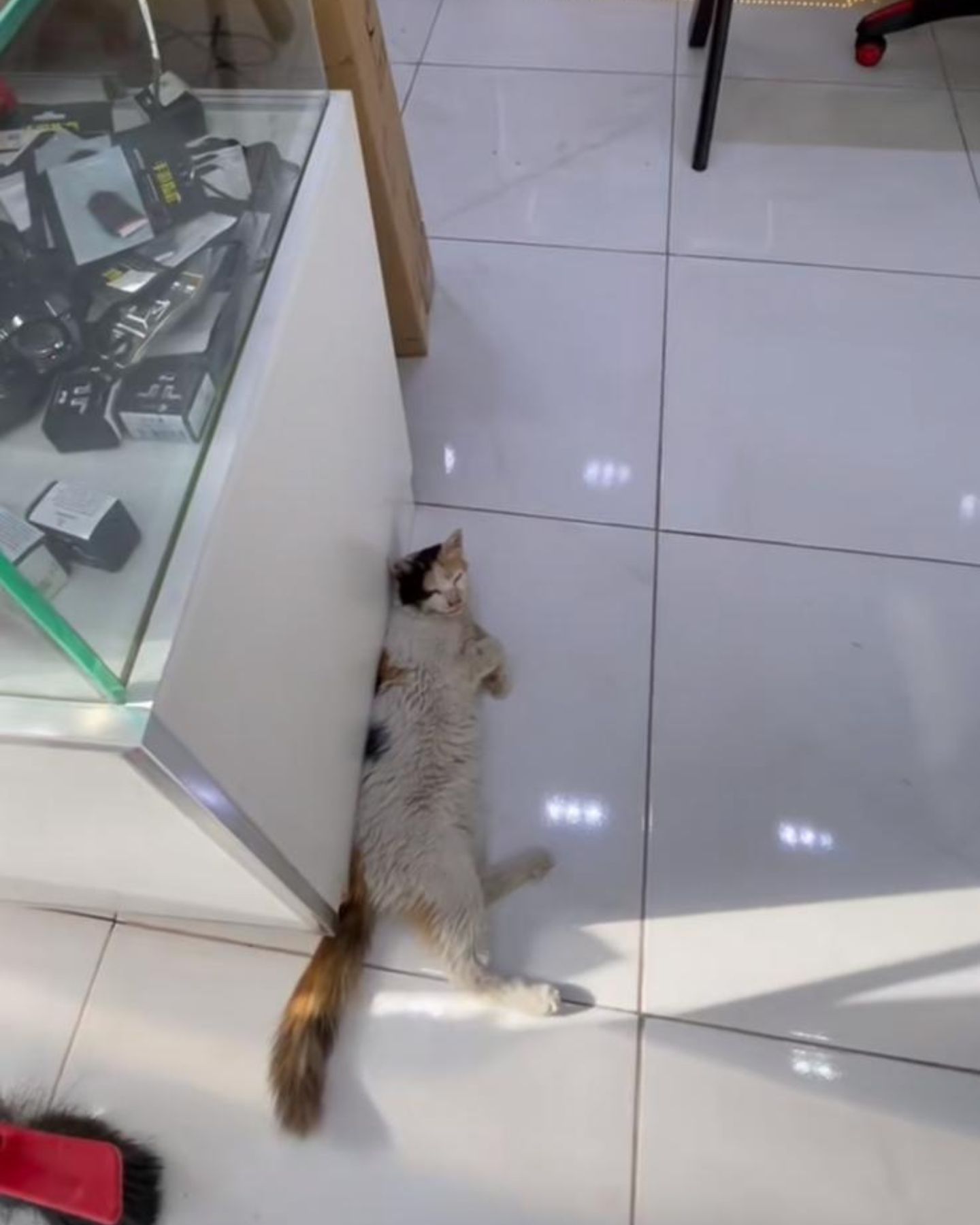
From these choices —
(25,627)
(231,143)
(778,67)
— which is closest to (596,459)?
(231,143)

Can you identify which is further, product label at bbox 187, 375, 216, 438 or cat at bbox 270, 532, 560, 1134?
cat at bbox 270, 532, 560, 1134

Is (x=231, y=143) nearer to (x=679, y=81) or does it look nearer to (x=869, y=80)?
(x=679, y=81)

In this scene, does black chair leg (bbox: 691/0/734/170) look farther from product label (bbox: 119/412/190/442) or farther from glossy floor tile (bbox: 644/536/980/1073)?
product label (bbox: 119/412/190/442)

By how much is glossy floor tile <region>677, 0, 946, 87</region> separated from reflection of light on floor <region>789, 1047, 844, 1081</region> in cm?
179

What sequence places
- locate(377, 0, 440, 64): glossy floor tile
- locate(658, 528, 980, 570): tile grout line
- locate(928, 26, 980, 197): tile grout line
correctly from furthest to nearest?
1. locate(377, 0, 440, 64): glossy floor tile
2. locate(928, 26, 980, 197): tile grout line
3. locate(658, 528, 980, 570): tile grout line

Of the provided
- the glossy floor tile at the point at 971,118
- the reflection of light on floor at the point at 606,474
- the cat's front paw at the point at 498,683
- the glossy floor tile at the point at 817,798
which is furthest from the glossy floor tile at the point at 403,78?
the cat's front paw at the point at 498,683

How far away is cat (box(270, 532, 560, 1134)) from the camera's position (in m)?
0.94

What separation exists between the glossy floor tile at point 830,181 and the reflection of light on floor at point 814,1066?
1.30 metres

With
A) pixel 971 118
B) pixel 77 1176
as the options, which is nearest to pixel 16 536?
pixel 77 1176

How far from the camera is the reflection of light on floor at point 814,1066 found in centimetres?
95

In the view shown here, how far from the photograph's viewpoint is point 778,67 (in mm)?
1924

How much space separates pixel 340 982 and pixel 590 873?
314mm

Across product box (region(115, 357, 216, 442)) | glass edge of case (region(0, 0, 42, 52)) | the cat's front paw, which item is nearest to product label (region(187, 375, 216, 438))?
product box (region(115, 357, 216, 442))

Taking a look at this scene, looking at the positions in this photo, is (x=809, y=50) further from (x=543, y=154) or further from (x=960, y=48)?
(x=543, y=154)
